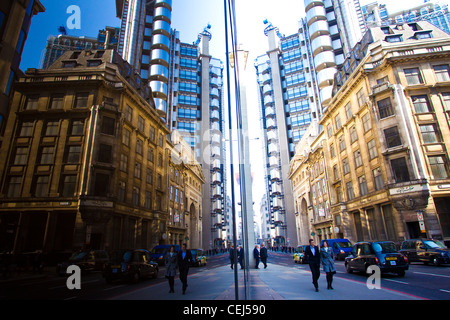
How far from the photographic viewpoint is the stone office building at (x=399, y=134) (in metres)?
26.3

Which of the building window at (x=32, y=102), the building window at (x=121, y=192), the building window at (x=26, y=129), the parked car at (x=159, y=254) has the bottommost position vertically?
the parked car at (x=159, y=254)

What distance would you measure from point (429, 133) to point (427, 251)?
16202mm

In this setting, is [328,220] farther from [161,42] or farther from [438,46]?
[161,42]

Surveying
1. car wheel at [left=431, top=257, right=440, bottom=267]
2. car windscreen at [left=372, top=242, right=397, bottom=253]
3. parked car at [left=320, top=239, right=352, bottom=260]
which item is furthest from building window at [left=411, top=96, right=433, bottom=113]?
car windscreen at [left=372, top=242, right=397, bottom=253]

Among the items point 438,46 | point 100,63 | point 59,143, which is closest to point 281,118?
point 438,46

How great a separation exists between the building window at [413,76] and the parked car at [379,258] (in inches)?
972

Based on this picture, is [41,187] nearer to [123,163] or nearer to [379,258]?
[123,163]

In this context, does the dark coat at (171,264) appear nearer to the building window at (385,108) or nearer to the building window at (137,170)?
the building window at (137,170)

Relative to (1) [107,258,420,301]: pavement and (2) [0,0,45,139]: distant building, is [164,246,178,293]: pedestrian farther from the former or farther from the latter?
(2) [0,0,45,139]: distant building

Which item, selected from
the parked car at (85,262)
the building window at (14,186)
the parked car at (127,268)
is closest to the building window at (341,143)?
the parked car at (127,268)

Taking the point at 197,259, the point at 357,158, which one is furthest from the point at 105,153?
the point at 357,158

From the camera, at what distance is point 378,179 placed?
1209 inches

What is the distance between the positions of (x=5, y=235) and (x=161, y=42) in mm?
49671

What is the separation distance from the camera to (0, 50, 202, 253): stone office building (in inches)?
1030
